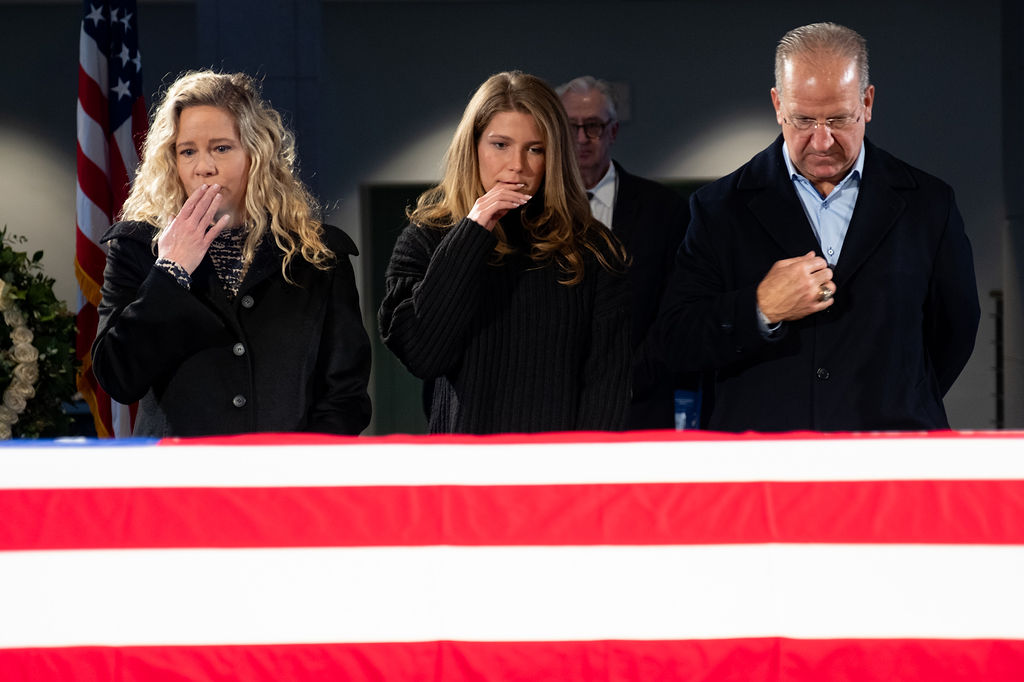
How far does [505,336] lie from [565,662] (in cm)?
80

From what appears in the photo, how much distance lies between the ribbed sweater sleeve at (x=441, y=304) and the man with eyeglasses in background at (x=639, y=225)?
34 centimetres

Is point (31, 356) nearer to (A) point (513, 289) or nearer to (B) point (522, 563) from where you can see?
(A) point (513, 289)

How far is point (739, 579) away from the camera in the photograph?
4.65 feet

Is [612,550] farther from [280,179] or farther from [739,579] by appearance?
[280,179]

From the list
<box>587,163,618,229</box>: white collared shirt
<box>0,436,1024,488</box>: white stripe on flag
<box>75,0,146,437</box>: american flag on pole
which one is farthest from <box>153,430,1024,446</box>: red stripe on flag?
<box>75,0,146,437</box>: american flag on pole

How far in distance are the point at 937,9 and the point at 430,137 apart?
135 inches

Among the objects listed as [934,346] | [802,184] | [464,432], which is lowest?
[464,432]

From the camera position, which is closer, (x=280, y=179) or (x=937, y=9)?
(x=280, y=179)

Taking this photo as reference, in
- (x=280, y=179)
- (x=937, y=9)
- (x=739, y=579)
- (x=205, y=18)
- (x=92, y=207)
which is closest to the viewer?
(x=739, y=579)

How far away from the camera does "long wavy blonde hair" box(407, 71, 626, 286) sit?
210 cm

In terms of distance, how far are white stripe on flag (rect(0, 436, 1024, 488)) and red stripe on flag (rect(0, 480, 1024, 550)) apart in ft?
0.04

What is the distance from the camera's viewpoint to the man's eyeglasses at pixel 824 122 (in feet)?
6.01

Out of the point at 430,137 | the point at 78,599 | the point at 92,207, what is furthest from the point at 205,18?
the point at 78,599

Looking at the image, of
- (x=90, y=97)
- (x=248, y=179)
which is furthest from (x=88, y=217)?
(x=248, y=179)
